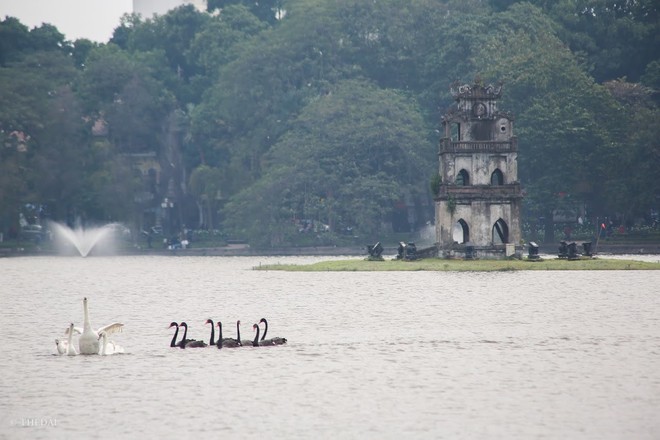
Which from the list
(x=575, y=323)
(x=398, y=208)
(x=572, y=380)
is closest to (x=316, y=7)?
(x=398, y=208)

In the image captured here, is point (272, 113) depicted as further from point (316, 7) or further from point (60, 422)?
point (60, 422)

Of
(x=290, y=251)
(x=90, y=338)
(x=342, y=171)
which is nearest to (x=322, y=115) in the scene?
(x=342, y=171)

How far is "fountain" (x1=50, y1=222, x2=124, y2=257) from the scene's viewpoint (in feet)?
468

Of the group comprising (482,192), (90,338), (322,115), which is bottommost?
(90,338)

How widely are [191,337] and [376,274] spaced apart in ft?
136

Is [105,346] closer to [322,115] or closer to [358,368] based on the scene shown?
[358,368]

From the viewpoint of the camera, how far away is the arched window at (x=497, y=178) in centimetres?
8941

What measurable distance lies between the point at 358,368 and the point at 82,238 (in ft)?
358

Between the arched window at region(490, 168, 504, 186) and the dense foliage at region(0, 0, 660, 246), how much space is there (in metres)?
24.9

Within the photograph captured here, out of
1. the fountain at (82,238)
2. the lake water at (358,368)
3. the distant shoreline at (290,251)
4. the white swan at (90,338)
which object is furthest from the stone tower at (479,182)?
the fountain at (82,238)

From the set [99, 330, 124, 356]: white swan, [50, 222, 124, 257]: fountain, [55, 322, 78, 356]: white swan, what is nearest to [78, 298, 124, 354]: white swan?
[99, 330, 124, 356]: white swan

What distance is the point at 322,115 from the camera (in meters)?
133

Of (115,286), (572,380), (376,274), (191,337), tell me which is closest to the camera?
(572,380)

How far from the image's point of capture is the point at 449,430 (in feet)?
106
